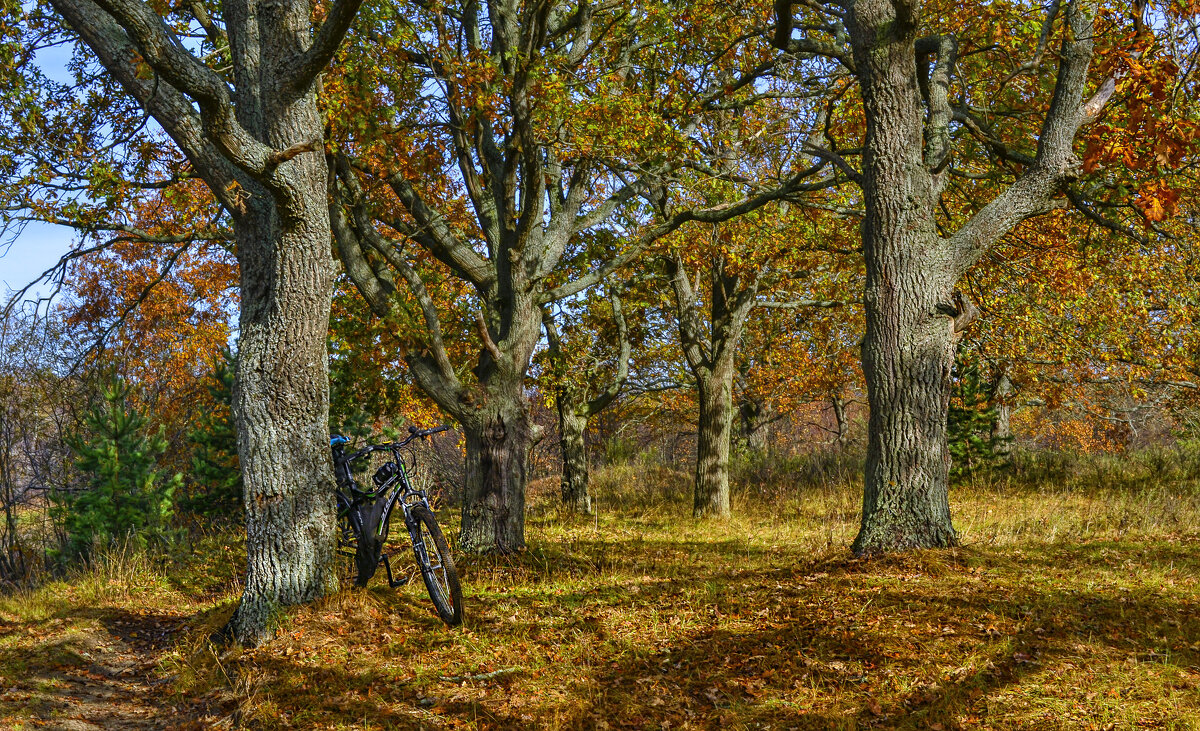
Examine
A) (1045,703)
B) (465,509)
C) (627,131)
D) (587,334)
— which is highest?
(627,131)

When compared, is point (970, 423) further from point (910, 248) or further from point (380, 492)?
point (380, 492)

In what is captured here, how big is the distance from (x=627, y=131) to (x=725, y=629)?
18.2 ft

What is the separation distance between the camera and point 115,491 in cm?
1370

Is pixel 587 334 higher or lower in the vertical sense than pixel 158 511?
higher

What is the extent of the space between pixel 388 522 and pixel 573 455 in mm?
8867

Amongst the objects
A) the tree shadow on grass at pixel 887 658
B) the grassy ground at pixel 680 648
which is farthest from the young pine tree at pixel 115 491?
the tree shadow on grass at pixel 887 658

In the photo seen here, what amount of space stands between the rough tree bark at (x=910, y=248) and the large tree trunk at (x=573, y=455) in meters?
8.58

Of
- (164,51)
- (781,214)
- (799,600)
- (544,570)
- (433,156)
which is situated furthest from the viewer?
(781,214)

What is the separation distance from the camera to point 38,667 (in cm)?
606

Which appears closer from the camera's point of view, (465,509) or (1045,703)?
(1045,703)

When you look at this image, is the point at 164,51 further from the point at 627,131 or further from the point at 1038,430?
the point at 1038,430

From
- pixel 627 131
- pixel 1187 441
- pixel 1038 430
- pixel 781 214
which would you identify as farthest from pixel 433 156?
pixel 1038 430

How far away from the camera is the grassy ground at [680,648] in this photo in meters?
4.59

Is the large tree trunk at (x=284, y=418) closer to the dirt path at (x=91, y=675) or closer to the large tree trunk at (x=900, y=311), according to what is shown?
the dirt path at (x=91, y=675)
